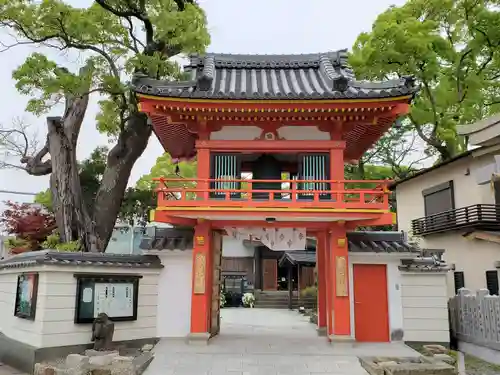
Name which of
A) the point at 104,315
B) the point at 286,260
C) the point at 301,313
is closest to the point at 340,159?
the point at 104,315

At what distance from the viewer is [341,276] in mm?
11930

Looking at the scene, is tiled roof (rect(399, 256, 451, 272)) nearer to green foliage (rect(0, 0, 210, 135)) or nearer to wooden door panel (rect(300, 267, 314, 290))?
green foliage (rect(0, 0, 210, 135))

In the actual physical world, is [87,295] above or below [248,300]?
above

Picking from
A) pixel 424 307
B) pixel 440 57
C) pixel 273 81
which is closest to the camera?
pixel 424 307

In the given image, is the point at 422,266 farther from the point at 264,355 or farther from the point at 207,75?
the point at 207,75

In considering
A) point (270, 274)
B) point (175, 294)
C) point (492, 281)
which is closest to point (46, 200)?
point (175, 294)

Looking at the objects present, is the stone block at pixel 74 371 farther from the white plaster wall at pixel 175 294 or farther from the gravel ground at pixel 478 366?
the gravel ground at pixel 478 366

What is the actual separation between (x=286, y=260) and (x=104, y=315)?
17955 mm

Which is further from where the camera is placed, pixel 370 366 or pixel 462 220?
pixel 462 220

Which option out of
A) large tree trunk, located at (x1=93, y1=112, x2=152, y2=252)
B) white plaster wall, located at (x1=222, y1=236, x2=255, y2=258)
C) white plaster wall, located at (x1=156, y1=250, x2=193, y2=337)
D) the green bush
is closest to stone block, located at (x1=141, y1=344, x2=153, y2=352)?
white plaster wall, located at (x1=156, y1=250, x2=193, y2=337)

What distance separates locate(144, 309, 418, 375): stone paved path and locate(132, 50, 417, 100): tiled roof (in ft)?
21.5

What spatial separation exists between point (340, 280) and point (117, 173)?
31.9 ft

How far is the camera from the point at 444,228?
63.3 feet

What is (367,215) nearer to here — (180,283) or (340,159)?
(340,159)
